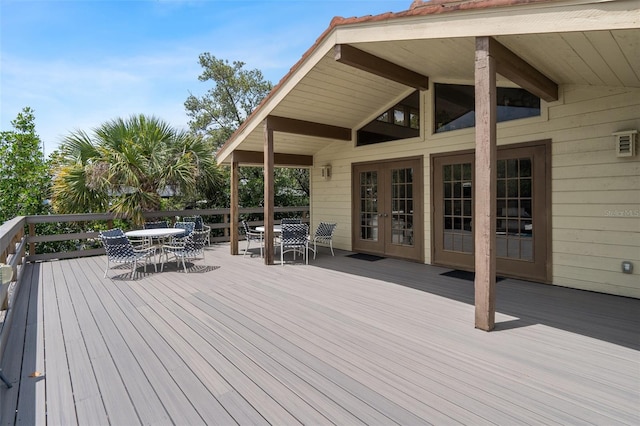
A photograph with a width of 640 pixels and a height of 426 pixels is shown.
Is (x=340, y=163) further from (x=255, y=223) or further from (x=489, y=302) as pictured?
(x=489, y=302)

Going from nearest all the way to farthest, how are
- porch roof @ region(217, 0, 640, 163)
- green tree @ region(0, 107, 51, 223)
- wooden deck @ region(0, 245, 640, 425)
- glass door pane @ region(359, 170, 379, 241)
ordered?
wooden deck @ region(0, 245, 640, 425), porch roof @ region(217, 0, 640, 163), glass door pane @ region(359, 170, 379, 241), green tree @ region(0, 107, 51, 223)

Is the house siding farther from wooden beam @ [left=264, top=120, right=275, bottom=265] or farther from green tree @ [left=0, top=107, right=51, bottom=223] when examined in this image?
green tree @ [left=0, top=107, right=51, bottom=223]

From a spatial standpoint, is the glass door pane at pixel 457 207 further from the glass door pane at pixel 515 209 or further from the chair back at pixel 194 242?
the chair back at pixel 194 242

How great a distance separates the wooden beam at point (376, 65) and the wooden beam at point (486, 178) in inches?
66.0

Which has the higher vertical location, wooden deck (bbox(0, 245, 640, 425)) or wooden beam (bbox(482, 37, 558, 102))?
wooden beam (bbox(482, 37, 558, 102))

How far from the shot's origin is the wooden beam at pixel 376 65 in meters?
4.20

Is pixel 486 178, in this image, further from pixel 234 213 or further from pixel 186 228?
pixel 186 228

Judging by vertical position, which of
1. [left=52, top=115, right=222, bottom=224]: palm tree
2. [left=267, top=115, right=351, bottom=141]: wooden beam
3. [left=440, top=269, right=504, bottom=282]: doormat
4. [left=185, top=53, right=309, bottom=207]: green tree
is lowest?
[left=440, top=269, right=504, bottom=282]: doormat

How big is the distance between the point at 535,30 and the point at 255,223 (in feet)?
26.4

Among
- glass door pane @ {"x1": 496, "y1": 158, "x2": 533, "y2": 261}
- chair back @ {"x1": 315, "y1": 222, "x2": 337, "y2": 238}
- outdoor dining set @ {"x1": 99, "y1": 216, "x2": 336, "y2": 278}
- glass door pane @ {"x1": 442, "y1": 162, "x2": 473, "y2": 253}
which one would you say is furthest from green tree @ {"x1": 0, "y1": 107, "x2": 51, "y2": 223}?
glass door pane @ {"x1": 496, "y1": 158, "x2": 533, "y2": 261}

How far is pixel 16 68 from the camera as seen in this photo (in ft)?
34.4

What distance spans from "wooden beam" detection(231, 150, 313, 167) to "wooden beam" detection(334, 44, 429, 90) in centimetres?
358

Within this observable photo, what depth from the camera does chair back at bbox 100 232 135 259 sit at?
16.7 feet

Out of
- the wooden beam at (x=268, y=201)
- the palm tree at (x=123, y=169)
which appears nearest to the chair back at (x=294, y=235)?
the wooden beam at (x=268, y=201)
